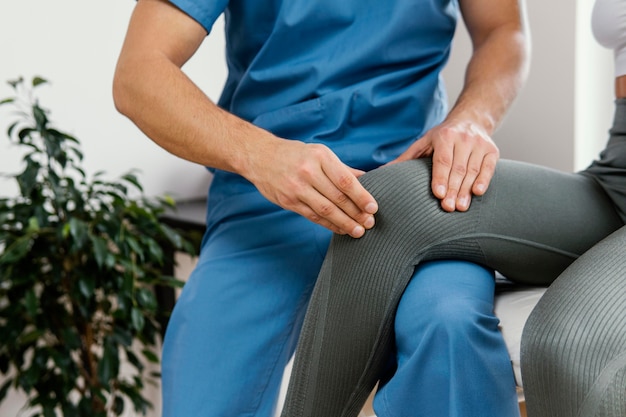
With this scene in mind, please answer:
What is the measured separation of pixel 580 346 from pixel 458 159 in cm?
31

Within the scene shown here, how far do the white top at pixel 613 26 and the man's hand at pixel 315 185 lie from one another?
0.37 m

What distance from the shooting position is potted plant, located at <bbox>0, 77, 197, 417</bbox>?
188 centimetres

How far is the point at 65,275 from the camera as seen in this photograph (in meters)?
1.98

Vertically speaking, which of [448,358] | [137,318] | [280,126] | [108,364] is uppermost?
[280,126]

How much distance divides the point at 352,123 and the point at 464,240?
35 cm

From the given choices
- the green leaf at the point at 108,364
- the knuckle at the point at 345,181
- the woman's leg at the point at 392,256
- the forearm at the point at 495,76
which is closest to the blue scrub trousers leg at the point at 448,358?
the woman's leg at the point at 392,256

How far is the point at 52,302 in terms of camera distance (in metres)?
2.00

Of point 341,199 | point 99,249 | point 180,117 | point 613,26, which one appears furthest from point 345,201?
point 99,249

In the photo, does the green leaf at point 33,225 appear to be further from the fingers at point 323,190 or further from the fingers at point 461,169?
the fingers at point 461,169

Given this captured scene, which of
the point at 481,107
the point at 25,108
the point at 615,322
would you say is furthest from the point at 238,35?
the point at 25,108

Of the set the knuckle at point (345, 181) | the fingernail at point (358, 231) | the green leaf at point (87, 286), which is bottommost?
the green leaf at point (87, 286)

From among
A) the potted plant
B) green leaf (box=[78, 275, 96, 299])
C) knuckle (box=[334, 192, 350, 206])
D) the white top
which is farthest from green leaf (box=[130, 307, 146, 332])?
the white top

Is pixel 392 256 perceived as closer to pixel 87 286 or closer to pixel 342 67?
pixel 342 67

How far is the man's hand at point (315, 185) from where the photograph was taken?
0.91 m
